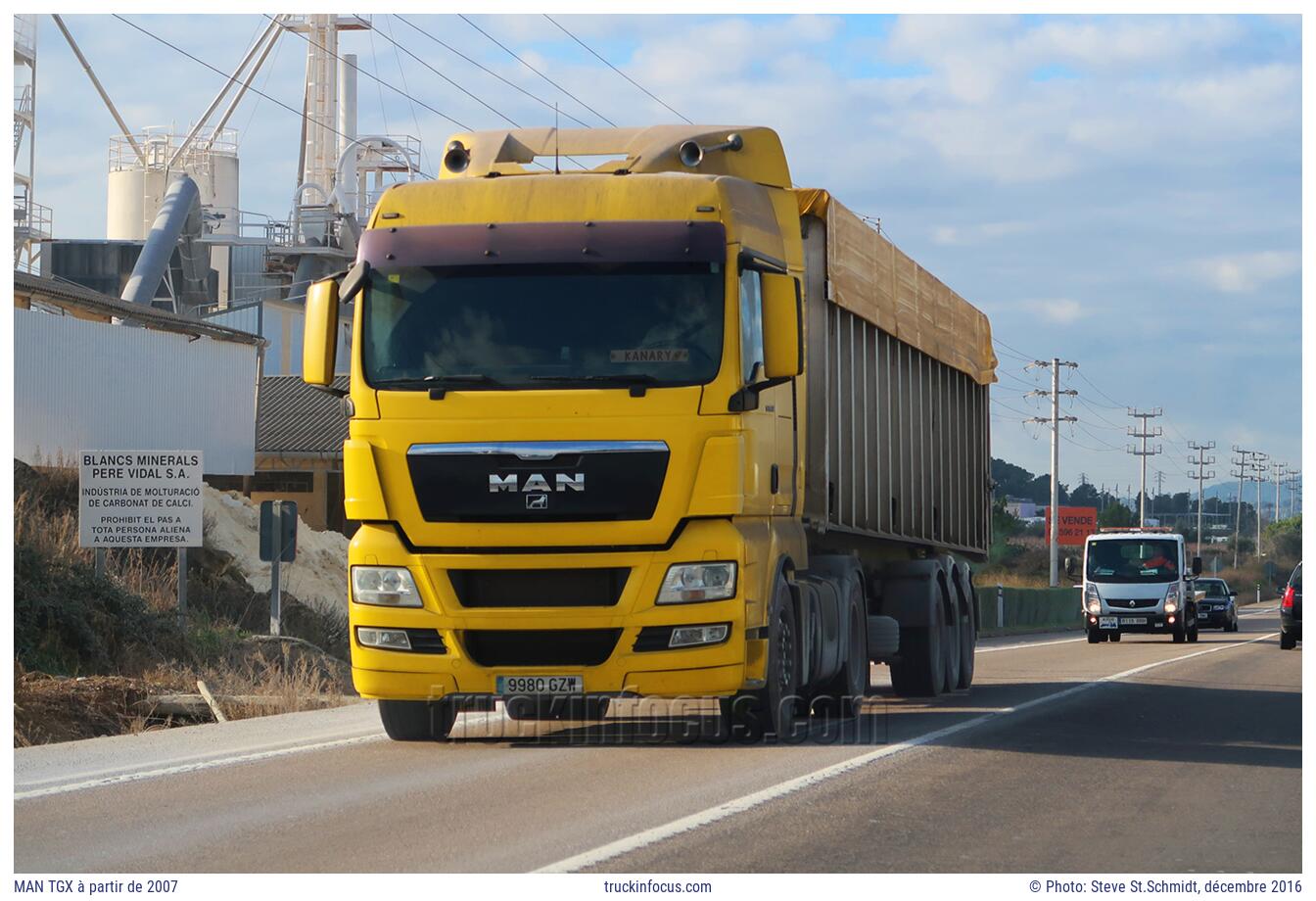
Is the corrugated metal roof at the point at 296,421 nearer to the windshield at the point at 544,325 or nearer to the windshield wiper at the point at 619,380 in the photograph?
the windshield at the point at 544,325

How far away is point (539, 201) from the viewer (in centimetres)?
1184

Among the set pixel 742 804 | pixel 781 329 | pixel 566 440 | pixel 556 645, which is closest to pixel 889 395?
pixel 781 329

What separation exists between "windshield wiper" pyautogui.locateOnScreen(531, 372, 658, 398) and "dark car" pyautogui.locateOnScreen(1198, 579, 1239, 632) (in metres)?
44.3

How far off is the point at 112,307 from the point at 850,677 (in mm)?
26583

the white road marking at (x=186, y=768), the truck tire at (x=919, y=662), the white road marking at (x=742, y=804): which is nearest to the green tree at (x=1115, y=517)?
the truck tire at (x=919, y=662)

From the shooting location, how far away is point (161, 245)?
59812mm

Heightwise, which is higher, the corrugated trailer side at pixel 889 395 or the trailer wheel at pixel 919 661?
the corrugated trailer side at pixel 889 395

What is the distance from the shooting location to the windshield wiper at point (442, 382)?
11.3m

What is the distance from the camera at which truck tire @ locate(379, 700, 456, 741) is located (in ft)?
40.9

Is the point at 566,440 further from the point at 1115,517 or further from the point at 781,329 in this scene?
the point at 1115,517

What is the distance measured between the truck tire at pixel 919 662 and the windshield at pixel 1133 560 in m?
24.6

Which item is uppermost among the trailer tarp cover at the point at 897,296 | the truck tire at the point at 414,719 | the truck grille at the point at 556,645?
the trailer tarp cover at the point at 897,296

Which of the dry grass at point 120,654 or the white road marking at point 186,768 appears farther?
the dry grass at point 120,654

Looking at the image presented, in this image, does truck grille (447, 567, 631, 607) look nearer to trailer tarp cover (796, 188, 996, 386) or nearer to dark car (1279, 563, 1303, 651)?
trailer tarp cover (796, 188, 996, 386)
